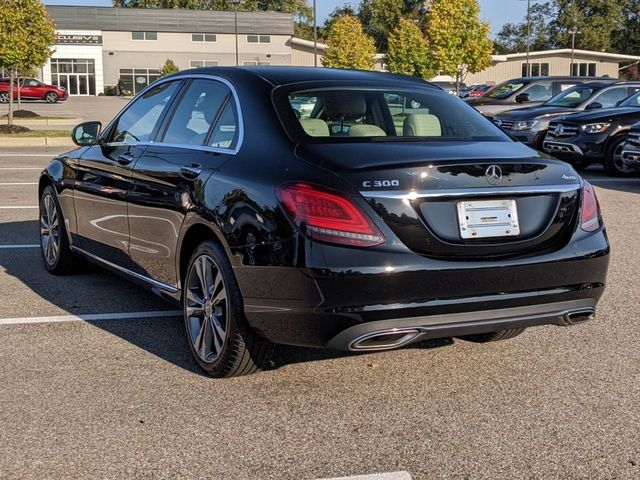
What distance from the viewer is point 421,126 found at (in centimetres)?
460

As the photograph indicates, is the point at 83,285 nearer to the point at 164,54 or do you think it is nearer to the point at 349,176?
the point at 349,176

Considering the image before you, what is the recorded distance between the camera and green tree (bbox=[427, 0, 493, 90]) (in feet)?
160

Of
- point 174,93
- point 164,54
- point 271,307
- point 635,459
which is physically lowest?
point 635,459

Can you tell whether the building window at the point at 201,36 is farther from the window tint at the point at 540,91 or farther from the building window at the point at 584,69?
the window tint at the point at 540,91

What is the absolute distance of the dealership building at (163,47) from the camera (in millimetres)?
74250

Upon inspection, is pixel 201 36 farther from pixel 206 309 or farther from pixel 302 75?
pixel 206 309

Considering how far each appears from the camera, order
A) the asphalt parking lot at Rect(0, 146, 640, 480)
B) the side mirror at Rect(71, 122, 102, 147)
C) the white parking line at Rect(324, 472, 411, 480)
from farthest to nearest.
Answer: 1. the side mirror at Rect(71, 122, 102, 147)
2. the asphalt parking lot at Rect(0, 146, 640, 480)
3. the white parking line at Rect(324, 472, 411, 480)

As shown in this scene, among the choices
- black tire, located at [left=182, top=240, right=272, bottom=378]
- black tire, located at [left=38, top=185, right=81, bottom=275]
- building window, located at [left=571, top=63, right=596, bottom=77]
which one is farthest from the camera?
building window, located at [left=571, top=63, right=596, bottom=77]

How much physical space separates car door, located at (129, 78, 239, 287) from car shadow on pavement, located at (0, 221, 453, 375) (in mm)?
384

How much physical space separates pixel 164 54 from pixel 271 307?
76.5 m

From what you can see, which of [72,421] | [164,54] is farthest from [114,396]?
[164,54]

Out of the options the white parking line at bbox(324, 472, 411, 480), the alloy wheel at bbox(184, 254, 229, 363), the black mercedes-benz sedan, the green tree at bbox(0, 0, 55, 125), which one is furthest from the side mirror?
the green tree at bbox(0, 0, 55, 125)

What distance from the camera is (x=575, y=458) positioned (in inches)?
134

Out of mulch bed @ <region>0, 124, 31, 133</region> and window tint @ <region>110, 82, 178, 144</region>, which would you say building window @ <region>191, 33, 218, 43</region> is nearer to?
mulch bed @ <region>0, 124, 31, 133</region>
